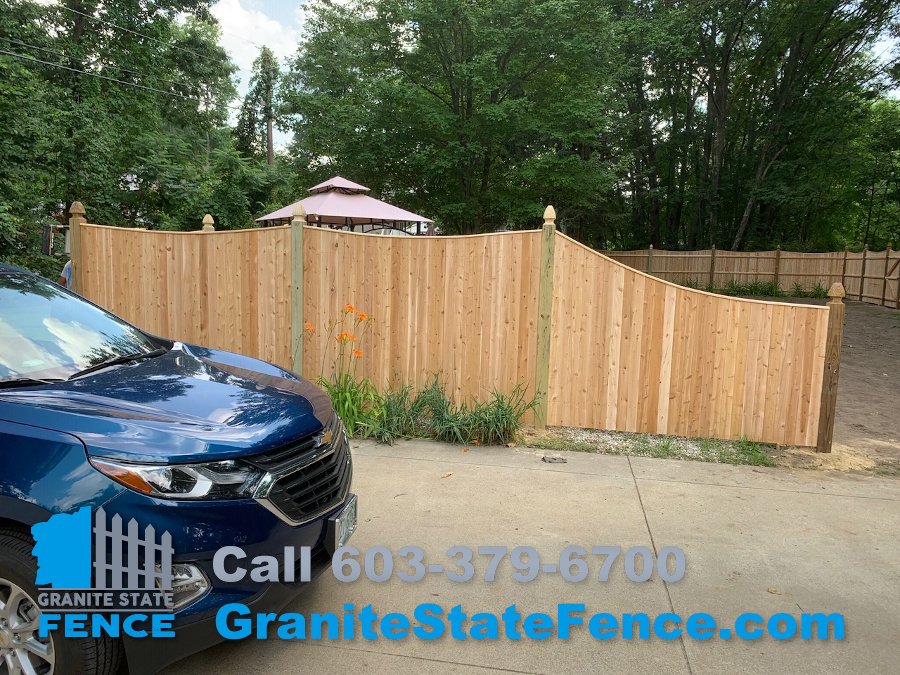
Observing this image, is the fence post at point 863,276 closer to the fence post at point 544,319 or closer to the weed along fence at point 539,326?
the weed along fence at point 539,326

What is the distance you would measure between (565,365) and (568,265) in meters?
0.96

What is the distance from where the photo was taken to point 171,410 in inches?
95.3

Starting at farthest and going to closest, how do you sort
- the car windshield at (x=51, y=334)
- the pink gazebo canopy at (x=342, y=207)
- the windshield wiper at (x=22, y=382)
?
the pink gazebo canopy at (x=342, y=207) → the car windshield at (x=51, y=334) → the windshield wiper at (x=22, y=382)

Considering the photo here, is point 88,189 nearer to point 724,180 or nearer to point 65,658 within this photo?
point 65,658

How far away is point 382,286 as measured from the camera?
20.3 ft

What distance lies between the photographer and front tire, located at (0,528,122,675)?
6.69 feet

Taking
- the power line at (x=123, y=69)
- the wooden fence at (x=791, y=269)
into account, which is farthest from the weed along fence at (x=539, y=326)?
the wooden fence at (x=791, y=269)

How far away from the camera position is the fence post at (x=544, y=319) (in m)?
5.84

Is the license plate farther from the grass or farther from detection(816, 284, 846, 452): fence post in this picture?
detection(816, 284, 846, 452): fence post

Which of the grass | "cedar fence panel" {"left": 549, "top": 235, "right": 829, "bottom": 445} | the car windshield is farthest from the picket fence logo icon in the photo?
"cedar fence panel" {"left": 549, "top": 235, "right": 829, "bottom": 445}

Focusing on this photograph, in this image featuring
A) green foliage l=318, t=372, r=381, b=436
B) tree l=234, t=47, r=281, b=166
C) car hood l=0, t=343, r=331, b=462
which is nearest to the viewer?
car hood l=0, t=343, r=331, b=462

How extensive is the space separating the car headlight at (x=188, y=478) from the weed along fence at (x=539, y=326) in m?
3.90

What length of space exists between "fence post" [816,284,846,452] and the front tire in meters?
5.68

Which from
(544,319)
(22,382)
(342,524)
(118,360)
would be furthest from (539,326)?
(22,382)
